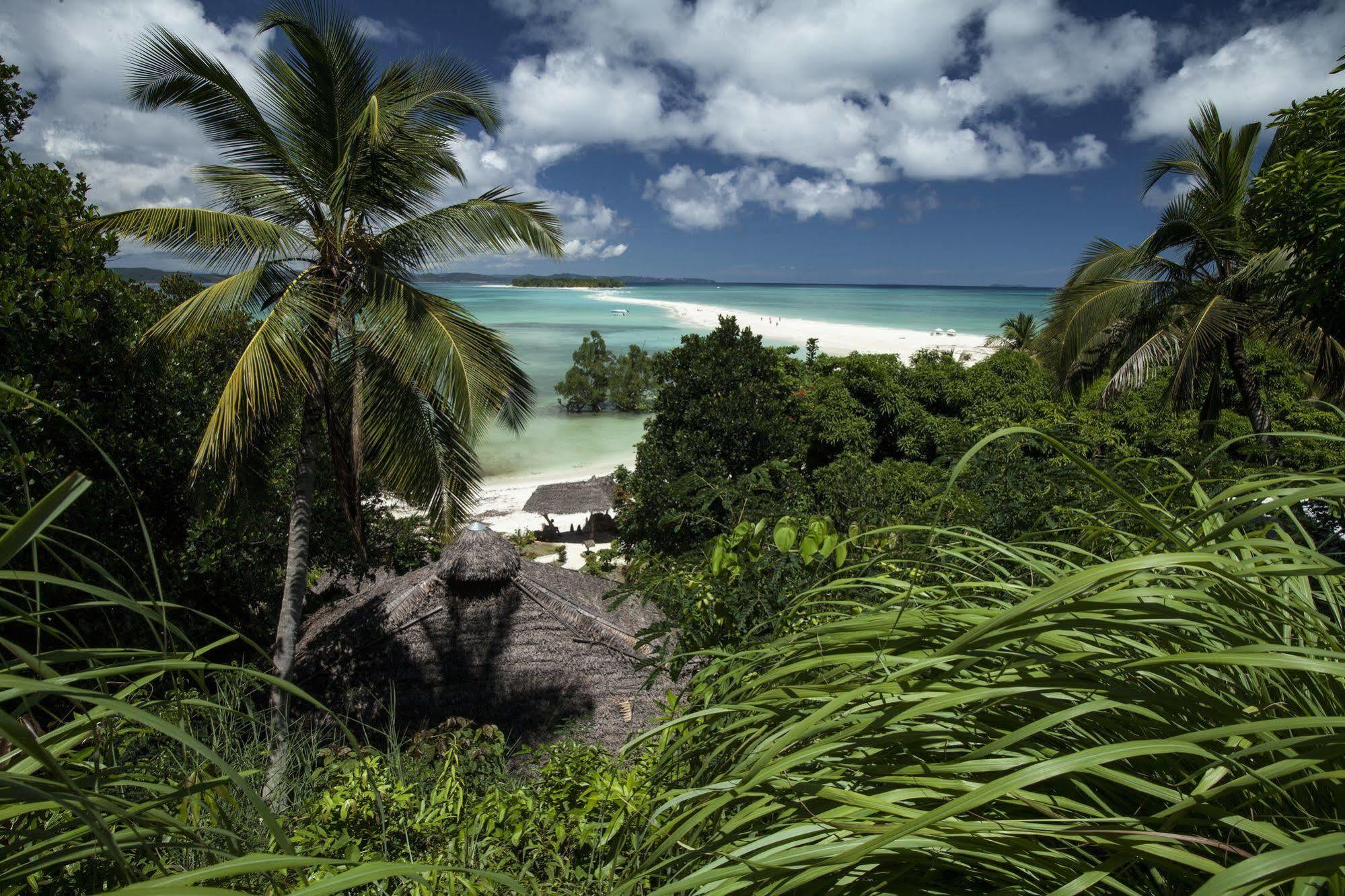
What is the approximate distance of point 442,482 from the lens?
651cm

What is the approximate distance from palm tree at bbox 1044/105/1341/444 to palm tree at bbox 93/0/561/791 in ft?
26.9

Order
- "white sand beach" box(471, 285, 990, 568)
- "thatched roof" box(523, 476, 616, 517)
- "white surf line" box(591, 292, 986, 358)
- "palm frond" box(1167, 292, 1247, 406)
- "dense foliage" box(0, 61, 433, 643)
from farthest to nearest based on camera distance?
"white surf line" box(591, 292, 986, 358)
"white sand beach" box(471, 285, 990, 568)
"thatched roof" box(523, 476, 616, 517)
"palm frond" box(1167, 292, 1247, 406)
"dense foliage" box(0, 61, 433, 643)

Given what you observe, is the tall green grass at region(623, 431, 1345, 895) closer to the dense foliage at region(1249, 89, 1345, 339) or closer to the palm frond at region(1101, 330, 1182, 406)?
the dense foliage at region(1249, 89, 1345, 339)

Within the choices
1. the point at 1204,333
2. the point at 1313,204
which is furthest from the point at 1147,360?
the point at 1313,204

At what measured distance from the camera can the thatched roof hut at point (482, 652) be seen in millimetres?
6918

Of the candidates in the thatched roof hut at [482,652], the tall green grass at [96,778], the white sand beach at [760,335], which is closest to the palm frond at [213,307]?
the white sand beach at [760,335]

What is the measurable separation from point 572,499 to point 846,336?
174ft

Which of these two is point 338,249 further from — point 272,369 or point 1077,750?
point 1077,750

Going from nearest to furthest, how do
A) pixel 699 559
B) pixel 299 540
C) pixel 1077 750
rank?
pixel 1077 750, pixel 699 559, pixel 299 540

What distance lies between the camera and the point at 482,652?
7.15 meters

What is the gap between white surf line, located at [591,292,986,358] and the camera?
5219cm

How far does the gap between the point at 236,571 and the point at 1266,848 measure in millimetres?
7715

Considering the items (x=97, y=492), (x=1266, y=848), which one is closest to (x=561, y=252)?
(x=97, y=492)

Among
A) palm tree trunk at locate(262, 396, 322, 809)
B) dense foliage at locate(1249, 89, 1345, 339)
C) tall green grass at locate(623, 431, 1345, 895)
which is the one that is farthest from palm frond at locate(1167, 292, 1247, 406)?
palm tree trunk at locate(262, 396, 322, 809)
